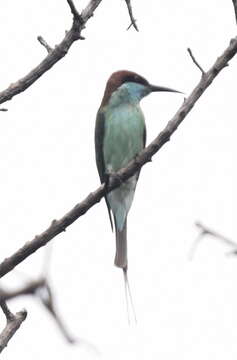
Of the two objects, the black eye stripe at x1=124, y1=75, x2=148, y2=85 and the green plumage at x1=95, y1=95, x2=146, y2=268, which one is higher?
the black eye stripe at x1=124, y1=75, x2=148, y2=85

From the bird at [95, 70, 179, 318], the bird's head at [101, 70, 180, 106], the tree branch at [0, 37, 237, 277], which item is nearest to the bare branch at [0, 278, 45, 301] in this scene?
the tree branch at [0, 37, 237, 277]

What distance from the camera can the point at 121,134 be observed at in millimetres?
4789

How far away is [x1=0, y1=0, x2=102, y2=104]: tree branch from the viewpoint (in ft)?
7.61

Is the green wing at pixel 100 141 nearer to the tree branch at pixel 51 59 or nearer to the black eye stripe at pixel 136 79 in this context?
the black eye stripe at pixel 136 79

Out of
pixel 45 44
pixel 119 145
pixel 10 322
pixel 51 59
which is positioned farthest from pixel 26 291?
pixel 119 145

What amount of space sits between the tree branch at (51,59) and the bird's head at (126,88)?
95.1 inches

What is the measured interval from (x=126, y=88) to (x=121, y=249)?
1443 millimetres

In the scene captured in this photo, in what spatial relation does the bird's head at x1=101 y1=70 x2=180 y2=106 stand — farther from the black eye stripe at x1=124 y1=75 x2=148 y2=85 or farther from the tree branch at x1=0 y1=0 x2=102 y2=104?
the tree branch at x1=0 y1=0 x2=102 y2=104

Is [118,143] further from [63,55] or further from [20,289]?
Answer: [20,289]

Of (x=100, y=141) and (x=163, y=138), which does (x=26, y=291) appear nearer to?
(x=163, y=138)

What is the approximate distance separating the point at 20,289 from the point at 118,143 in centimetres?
390

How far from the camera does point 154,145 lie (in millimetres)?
2539

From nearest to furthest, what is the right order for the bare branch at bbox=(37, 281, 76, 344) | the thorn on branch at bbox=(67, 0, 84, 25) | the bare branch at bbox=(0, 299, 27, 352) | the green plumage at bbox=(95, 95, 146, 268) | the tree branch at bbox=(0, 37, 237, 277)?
the bare branch at bbox=(37, 281, 76, 344) → the bare branch at bbox=(0, 299, 27, 352) → the tree branch at bbox=(0, 37, 237, 277) → the thorn on branch at bbox=(67, 0, 84, 25) → the green plumage at bbox=(95, 95, 146, 268)

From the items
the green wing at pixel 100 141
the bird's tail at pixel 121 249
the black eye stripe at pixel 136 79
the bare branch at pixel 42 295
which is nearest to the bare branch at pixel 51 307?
the bare branch at pixel 42 295
